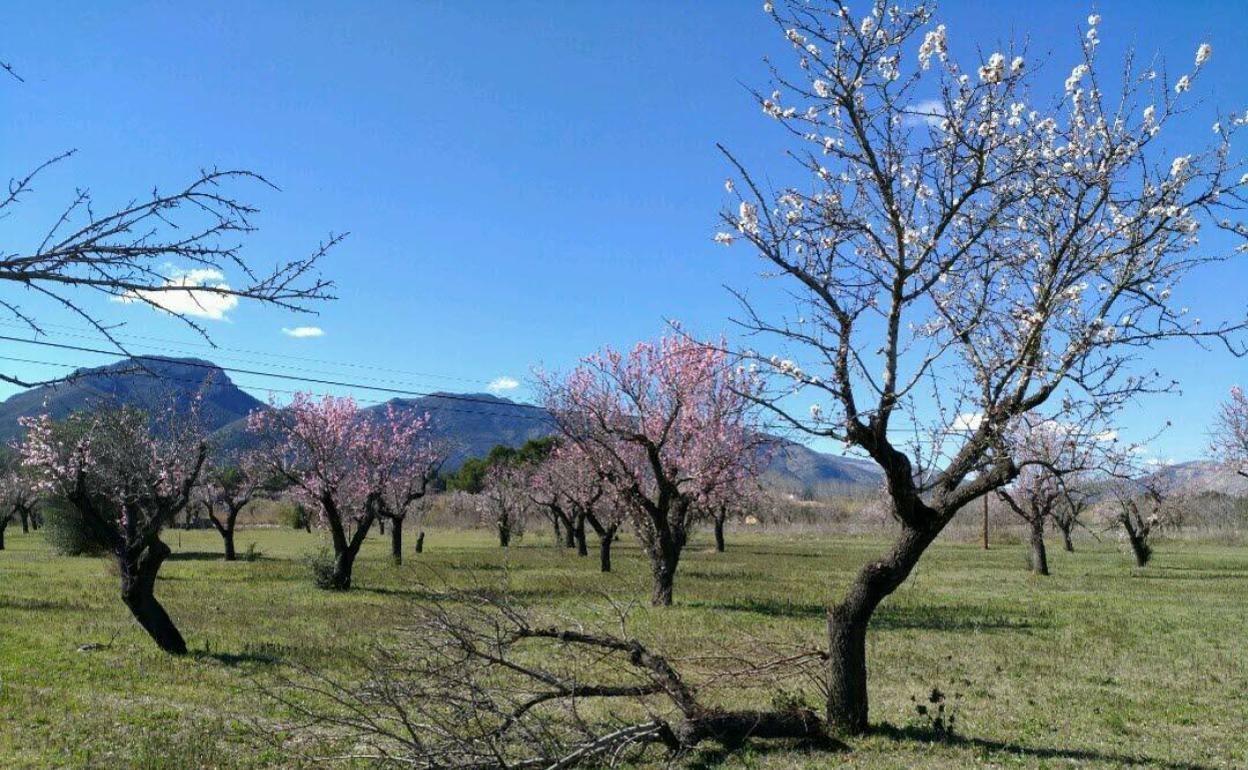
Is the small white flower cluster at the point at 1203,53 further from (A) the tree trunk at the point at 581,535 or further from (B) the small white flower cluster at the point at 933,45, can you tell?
(A) the tree trunk at the point at 581,535

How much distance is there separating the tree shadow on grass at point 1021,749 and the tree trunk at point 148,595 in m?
12.0

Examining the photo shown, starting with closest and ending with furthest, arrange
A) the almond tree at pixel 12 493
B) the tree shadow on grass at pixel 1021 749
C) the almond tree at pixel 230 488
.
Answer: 1. the tree shadow on grass at pixel 1021 749
2. the almond tree at pixel 230 488
3. the almond tree at pixel 12 493

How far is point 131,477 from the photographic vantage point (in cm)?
2436

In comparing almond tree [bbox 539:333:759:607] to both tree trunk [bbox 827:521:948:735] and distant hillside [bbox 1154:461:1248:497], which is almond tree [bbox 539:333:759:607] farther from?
distant hillside [bbox 1154:461:1248:497]

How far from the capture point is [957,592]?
2847 centimetres

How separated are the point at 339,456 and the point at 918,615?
2450cm

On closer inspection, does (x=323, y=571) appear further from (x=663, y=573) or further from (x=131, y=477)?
(x=663, y=573)

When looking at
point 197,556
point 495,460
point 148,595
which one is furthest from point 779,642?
point 495,460

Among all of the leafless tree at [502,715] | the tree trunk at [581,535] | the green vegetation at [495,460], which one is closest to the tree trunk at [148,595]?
the leafless tree at [502,715]

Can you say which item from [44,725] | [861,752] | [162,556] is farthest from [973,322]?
[162,556]

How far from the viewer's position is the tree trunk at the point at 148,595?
14.8 meters

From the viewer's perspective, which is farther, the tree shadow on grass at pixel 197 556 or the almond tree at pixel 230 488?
the tree shadow on grass at pixel 197 556

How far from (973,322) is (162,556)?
45.3 ft

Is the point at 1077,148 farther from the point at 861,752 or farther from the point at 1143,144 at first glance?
the point at 861,752
